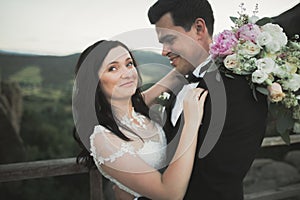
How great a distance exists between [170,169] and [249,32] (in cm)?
46

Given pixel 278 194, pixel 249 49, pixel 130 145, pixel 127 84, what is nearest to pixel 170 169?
pixel 130 145

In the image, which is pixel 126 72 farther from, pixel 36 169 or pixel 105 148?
pixel 36 169

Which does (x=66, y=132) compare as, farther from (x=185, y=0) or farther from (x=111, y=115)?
(x=185, y=0)

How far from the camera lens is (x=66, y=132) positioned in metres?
2.11

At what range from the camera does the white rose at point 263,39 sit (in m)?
1.09

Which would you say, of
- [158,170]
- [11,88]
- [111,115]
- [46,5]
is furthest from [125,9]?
[158,170]

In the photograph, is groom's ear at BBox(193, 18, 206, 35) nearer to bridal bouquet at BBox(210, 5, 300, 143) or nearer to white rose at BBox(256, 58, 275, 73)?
bridal bouquet at BBox(210, 5, 300, 143)

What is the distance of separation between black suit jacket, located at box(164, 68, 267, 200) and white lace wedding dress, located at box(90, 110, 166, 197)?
9cm

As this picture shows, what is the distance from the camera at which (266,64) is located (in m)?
1.08

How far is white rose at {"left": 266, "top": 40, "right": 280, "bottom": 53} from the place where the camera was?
1.09 metres

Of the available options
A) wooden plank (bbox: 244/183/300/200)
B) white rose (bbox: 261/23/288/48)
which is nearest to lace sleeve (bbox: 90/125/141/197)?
white rose (bbox: 261/23/288/48)

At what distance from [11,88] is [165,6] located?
3.47 ft

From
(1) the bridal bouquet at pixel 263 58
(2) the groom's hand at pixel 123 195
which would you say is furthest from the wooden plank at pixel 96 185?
(1) the bridal bouquet at pixel 263 58

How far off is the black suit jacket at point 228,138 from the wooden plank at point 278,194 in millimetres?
1500
